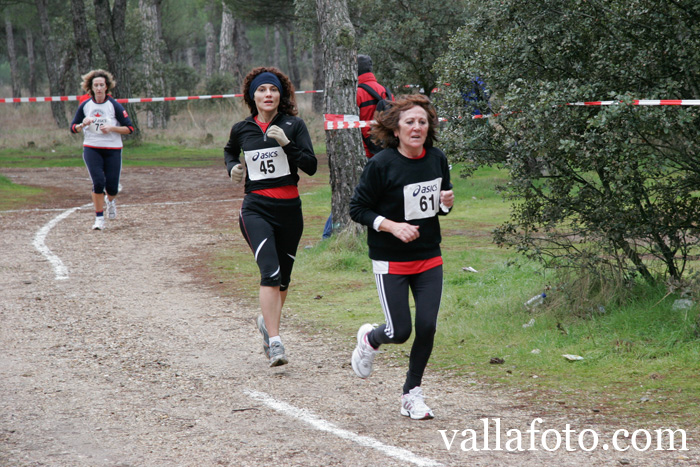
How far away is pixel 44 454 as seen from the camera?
453 centimetres

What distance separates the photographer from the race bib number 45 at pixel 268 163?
249 inches

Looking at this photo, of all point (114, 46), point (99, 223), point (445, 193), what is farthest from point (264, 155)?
point (114, 46)

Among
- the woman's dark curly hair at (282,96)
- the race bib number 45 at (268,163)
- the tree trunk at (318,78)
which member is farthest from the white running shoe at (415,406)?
the tree trunk at (318,78)

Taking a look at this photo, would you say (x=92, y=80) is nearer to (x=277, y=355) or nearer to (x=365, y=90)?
(x=365, y=90)

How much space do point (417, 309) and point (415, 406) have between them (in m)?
0.59

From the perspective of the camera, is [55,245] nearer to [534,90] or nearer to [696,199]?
[534,90]

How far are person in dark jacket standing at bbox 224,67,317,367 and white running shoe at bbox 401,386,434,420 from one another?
1.30m

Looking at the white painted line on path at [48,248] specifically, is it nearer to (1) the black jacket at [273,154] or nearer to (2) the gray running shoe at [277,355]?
(1) the black jacket at [273,154]

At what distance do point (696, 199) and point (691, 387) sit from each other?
5.65 ft

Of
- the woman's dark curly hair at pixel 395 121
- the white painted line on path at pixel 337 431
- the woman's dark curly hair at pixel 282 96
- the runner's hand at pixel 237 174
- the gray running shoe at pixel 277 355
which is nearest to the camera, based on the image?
the white painted line on path at pixel 337 431

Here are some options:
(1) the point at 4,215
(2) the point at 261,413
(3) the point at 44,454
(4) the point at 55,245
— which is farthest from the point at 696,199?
(1) the point at 4,215

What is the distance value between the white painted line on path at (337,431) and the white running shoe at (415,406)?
437 millimetres

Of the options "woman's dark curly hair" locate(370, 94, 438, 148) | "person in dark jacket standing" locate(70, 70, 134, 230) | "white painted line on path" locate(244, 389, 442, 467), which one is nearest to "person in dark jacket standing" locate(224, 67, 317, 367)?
"white painted line on path" locate(244, 389, 442, 467)

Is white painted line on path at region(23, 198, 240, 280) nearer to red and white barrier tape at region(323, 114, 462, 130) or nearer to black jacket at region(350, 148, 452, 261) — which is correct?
red and white barrier tape at region(323, 114, 462, 130)
